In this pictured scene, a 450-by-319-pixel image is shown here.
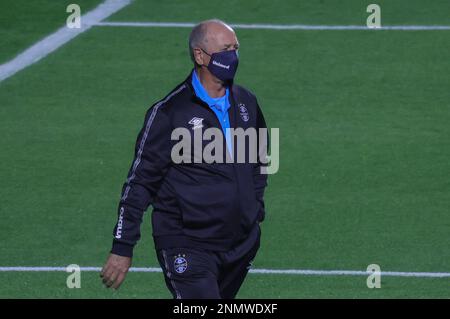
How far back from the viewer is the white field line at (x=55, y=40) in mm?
18203

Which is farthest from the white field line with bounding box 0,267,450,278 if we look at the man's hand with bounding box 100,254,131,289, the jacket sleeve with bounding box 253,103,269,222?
the man's hand with bounding box 100,254,131,289

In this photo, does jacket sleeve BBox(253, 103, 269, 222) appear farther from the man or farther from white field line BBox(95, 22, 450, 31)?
white field line BBox(95, 22, 450, 31)

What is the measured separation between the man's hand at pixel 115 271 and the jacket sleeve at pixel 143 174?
0.04 metres

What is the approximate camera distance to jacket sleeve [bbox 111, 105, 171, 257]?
8492 millimetres

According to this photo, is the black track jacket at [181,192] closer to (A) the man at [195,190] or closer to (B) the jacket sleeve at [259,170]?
(A) the man at [195,190]

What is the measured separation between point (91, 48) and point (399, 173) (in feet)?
18.4

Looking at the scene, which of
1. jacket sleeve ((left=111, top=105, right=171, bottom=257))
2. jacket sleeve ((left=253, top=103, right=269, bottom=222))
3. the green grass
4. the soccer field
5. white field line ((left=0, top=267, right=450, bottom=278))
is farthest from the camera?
the green grass

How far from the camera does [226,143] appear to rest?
8625 mm

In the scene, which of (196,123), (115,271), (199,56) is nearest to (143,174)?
(196,123)

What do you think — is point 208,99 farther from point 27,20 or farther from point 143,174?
point 27,20

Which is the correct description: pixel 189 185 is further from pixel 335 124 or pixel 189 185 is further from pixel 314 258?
pixel 335 124

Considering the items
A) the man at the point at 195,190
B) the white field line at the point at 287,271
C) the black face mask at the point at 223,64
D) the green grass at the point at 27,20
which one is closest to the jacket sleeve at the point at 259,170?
the man at the point at 195,190

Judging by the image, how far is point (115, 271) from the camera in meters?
8.40

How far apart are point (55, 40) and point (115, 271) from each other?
1109cm
